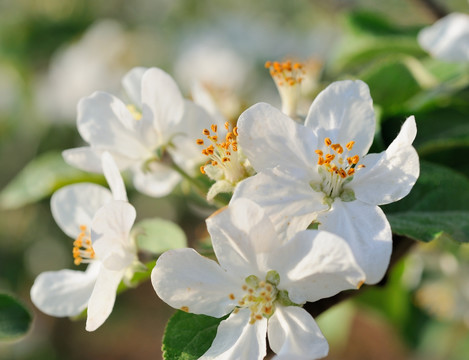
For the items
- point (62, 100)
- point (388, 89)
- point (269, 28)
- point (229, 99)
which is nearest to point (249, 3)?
point (269, 28)

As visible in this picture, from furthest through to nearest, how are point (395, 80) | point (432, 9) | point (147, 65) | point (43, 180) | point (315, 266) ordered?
1. point (147, 65)
2. point (432, 9)
3. point (43, 180)
4. point (395, 80)
5. point (315, 266)

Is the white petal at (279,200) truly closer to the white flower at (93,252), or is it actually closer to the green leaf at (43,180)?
the white flower at (93,252)

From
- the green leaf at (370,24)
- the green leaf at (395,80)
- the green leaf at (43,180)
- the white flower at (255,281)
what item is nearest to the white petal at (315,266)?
the white flower at (255,281)

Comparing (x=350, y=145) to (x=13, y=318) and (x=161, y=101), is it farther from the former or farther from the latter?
(x=13, y=318)

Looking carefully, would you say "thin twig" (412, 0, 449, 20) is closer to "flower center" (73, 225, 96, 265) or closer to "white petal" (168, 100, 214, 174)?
"white petal" (168, 100, 214, 174)

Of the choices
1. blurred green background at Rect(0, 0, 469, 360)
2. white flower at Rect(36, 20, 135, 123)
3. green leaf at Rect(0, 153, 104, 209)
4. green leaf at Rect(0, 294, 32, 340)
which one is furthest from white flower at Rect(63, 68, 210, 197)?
white flower at Rect(36, 20, 135, 123)

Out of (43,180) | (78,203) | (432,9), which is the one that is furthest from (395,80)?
(43,180)

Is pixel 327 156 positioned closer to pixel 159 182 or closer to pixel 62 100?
pixel 159 182
